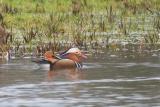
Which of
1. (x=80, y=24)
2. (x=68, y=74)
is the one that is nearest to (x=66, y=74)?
(x=68, y=74)

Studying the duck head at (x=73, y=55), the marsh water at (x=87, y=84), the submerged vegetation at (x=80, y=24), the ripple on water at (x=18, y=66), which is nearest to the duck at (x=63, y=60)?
the duck head at (x=73, y=55)

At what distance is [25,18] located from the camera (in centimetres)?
2619

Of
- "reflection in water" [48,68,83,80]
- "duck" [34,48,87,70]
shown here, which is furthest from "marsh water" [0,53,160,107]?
"duck" [34,48,87,70]

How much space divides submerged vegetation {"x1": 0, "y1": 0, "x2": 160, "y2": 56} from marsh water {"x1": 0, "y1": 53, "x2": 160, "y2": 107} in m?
2.93

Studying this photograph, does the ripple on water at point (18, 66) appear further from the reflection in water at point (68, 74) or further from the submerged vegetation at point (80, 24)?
the submerged vegetation at point (80, 24)

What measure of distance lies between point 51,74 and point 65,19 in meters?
11.5

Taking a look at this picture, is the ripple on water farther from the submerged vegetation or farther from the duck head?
the submerged vegetation

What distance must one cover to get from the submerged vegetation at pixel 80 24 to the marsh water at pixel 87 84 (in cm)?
293

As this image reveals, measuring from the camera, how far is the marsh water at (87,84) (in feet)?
34.0

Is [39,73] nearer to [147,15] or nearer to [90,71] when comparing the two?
[90,71]

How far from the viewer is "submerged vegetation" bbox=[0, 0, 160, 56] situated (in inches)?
785

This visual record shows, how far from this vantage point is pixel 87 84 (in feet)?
40.5

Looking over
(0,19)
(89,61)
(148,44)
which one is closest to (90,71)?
(89,61)

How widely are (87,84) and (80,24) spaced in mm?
11498
